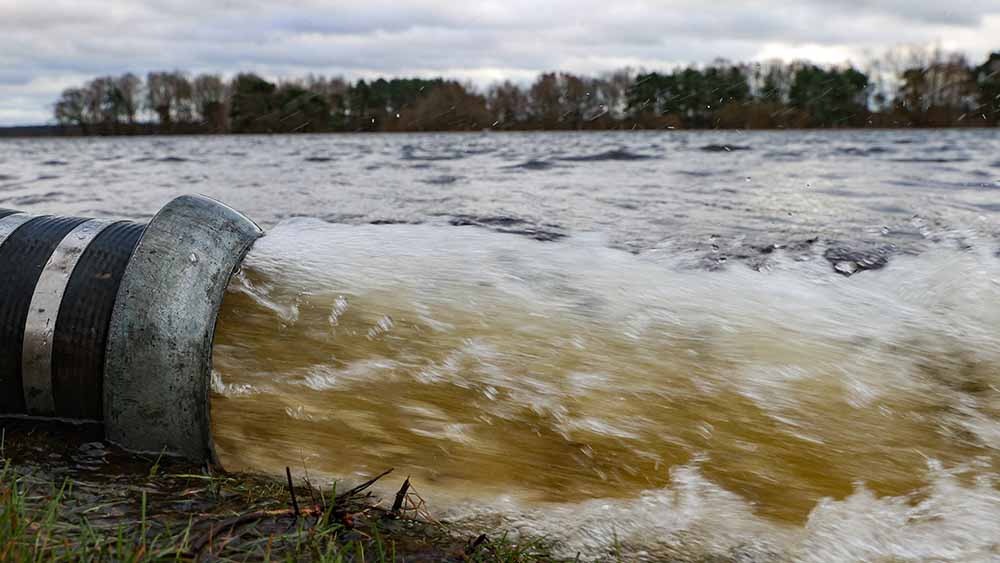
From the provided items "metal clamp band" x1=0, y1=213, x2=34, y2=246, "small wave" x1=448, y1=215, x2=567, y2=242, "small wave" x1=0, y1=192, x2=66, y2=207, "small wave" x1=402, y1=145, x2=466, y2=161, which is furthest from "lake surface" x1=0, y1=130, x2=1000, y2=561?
"small wave" x1=402, y1=145, x2=466, y2=161

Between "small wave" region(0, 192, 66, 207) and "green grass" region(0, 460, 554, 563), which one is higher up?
"small wave" region(0, 192, 66, 207)

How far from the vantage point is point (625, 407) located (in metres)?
2.94

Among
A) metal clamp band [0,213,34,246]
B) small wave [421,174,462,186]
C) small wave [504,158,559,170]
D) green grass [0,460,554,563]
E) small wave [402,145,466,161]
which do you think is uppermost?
small wave [402,145,466,161]

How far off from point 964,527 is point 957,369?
822 mm

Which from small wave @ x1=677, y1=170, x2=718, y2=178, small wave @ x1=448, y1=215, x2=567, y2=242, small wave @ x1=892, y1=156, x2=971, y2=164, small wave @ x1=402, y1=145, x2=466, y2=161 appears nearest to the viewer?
small wave @ x1=448, y1=215, x2=567, y2=242

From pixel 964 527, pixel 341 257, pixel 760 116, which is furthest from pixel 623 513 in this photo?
pixel 760 116

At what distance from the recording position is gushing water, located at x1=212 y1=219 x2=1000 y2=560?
104 inches

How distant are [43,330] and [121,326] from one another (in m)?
0.38

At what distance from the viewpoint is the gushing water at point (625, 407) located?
104 inches

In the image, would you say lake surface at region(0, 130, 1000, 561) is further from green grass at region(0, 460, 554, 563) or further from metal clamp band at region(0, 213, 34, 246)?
metal clamp band at region(0, 213, 34, 246)

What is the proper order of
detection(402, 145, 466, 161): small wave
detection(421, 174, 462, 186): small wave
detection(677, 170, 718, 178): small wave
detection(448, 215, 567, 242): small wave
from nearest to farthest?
detection(448, 215, 567, 242): small wave < detection(421, 174, 462, 186): small wave < detection(677, 170, 718, 178): small wave < detection(402, 145, 466, 161): small wave

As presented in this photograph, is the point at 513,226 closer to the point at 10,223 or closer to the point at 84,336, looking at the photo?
the point at 10,223

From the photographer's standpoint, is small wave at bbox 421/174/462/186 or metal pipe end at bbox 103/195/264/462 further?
small wave at bbox 421/174/462/186

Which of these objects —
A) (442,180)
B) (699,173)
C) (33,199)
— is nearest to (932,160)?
(699,173)
